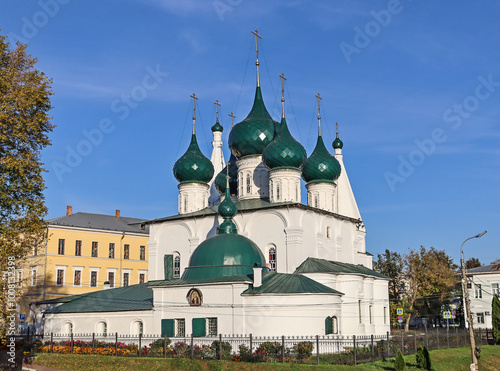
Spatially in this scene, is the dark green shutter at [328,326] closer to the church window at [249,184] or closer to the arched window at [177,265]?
the arched window at [177,265]

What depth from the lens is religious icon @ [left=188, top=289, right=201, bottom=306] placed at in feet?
76.7

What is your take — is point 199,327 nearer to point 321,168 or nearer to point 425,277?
point 321,168

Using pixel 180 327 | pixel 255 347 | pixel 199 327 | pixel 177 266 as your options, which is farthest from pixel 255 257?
pixel 177 266

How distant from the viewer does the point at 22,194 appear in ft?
53.9

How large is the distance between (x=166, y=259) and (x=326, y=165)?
31.8 feet

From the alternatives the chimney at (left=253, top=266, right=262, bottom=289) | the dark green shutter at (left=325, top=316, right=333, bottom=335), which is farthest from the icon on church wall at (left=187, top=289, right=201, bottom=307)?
the dark green shutter at (left=325, top=316, right=333, bottom=335)

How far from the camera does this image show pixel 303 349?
19.5 meters

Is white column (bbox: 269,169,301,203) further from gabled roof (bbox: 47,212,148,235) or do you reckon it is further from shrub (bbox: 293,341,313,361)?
gabled roof (bbox: 47,212,148,235)

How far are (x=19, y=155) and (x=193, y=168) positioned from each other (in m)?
16.1

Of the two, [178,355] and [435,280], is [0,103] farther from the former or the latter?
[435,280]

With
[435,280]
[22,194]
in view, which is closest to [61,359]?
[22,194]

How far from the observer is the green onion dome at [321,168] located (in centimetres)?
3072

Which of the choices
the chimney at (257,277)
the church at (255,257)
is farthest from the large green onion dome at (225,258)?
the chimney at (257,277)

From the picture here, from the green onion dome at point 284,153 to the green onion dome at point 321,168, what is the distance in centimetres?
182
